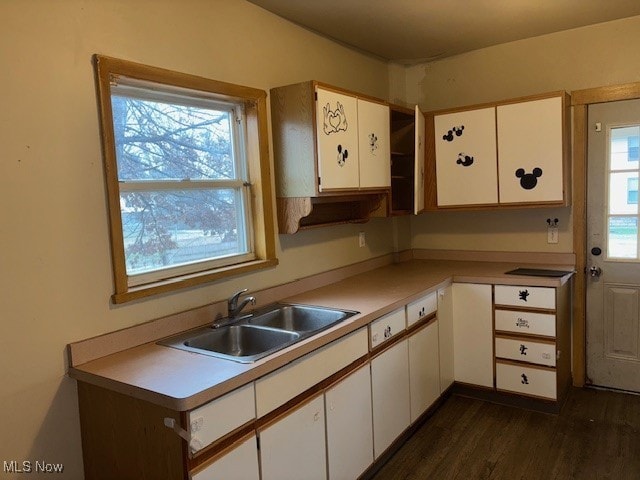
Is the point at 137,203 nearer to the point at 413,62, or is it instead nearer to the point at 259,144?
the point at 259,144

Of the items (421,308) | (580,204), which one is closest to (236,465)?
(421,308)

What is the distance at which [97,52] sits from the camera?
1.87 m

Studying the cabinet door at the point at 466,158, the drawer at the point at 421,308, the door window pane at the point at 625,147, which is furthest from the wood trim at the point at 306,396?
the door window pane at the point at 625,147

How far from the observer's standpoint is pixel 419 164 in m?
3.25

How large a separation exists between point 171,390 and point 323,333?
714mm

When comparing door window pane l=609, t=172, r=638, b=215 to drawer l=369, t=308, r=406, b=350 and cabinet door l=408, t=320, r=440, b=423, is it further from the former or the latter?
drawer l=369, t=308, r=406, b=350

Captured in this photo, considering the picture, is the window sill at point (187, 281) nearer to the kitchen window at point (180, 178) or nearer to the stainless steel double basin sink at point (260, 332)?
the kitchen window at point (180, 178)

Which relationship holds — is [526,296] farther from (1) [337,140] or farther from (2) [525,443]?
(1) [337,140]

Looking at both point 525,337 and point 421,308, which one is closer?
point 421,308

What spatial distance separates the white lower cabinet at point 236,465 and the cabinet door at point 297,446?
45 mm

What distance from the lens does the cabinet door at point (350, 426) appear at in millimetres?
2082

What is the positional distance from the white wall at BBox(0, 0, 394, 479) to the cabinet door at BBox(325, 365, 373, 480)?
83 cm

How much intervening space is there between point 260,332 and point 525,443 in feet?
5.38

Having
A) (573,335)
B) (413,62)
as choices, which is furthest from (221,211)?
(573,335)
